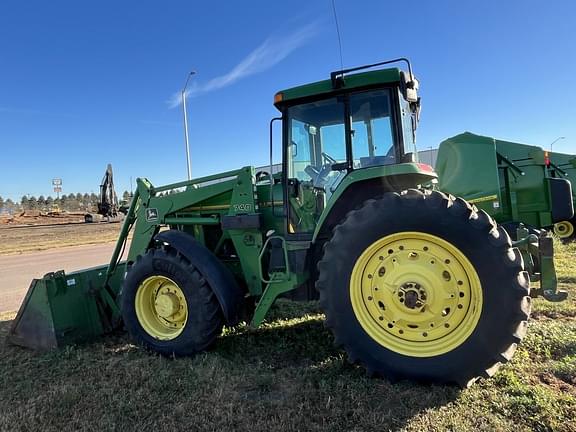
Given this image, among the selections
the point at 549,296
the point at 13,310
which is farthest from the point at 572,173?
the point at 13,310

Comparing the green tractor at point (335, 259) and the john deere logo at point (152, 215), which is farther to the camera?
the john deere logo at point (152, 215)

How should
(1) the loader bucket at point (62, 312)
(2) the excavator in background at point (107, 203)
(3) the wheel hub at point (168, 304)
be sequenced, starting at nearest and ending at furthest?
(3) the wheel hub at point (168, 304)
(1) the loader bucket at point (62, 312)
(2) the excavator in background at point (107, 203)

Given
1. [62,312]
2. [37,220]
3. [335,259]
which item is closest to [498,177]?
[335,259]

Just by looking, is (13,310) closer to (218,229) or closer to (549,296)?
(218,229)

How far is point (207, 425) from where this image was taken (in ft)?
9.05

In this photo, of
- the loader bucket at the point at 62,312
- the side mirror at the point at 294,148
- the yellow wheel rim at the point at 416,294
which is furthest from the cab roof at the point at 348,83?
the loader bucket at the point at 62,312

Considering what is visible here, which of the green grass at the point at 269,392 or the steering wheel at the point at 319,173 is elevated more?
the steering wheel at the point at 319,173

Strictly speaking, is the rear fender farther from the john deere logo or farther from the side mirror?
the john deere logo

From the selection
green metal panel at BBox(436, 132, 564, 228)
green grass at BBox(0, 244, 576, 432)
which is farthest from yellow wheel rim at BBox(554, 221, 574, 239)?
green grass at BBox(0, 244, 576, 432)

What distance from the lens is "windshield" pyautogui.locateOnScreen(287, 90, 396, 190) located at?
3787 mm

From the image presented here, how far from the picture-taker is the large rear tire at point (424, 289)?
2.84 meters

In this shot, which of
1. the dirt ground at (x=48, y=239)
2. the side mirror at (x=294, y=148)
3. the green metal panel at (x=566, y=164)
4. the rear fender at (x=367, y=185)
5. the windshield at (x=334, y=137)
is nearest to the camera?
the rear fender at (x=367, y=185)

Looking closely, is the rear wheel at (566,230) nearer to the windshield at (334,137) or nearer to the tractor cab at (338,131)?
the tractor cab at (338,131)

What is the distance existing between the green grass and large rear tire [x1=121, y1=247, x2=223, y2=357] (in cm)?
18
